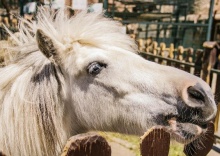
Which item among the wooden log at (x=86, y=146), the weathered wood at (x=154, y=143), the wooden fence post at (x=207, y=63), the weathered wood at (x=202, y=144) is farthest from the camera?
the wooden fence post at (x=207, y=63)

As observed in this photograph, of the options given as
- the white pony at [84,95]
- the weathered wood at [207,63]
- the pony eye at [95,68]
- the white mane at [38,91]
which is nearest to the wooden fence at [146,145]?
the white pony at [84,95]

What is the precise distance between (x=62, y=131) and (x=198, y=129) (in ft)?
2.58

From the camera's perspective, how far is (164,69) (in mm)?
Answer: 1741

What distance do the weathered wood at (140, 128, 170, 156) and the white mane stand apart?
626 mm

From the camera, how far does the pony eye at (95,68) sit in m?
1.81

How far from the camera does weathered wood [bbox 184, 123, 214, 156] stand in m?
1.67

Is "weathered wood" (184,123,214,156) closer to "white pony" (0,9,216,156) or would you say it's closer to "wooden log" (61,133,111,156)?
"white pony" (0,9,216,156)

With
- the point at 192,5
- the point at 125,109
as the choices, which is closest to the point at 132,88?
the point at 125,109

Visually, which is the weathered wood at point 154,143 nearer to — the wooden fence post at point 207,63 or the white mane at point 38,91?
the white mane at point 38,91

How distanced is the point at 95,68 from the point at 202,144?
2.45 feet

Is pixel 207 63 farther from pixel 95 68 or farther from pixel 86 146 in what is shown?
pixel 86 146

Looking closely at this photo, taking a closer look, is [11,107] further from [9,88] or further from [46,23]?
[46,23]

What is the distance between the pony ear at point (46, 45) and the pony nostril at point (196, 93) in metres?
0.81

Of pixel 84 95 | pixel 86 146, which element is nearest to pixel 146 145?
pixel 86 146
